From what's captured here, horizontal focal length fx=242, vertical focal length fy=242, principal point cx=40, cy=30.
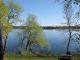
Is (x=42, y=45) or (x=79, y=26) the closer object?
(x=79, y=26)

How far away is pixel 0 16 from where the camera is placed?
38.0 m

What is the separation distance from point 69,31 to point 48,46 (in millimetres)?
22206

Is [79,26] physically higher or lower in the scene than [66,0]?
lower

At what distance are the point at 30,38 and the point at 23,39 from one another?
1.97 meters

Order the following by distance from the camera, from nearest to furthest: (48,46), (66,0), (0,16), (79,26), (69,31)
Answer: (66,0), (79,26), (0,16), (69,31), (48,46)

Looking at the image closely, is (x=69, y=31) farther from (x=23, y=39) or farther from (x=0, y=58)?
(x=0, y=58)

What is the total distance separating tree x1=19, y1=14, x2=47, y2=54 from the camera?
2623 inches

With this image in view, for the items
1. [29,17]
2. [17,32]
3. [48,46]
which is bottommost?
[48,46]

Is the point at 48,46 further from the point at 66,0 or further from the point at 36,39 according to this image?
the point at 66,0

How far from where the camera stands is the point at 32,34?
220ft

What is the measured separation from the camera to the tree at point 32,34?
219 ft

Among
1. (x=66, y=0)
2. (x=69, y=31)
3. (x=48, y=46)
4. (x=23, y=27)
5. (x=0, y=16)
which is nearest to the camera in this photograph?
(x=66, y=0)

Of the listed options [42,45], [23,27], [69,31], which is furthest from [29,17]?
[69,31]

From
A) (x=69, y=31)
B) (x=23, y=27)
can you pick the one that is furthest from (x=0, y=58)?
(x=23, y=27)
